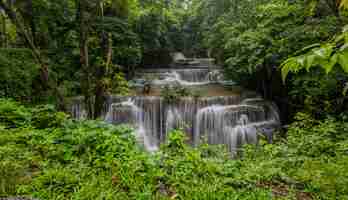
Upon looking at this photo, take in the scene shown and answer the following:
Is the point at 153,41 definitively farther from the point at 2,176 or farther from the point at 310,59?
the point at 310,59

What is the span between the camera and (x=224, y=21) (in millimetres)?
10375

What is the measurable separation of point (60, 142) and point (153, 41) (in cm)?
1247

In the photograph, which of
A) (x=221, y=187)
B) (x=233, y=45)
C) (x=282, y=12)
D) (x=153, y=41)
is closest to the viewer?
(x=221, y=187)

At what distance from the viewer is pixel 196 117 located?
789 centimetres

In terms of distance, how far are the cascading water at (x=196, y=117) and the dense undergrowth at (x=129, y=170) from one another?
4119mm

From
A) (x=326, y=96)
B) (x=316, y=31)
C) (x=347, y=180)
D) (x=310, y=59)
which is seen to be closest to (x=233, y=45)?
(x=316, y=31)

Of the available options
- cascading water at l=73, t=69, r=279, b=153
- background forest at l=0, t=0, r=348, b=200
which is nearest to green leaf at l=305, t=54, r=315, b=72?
background forest at l=0, t=0, r=348, b=200

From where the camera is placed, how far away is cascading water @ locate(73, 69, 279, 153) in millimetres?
7512

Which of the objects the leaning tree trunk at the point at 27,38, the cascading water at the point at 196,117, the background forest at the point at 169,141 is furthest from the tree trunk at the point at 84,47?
the cascading water at the point at 196,117

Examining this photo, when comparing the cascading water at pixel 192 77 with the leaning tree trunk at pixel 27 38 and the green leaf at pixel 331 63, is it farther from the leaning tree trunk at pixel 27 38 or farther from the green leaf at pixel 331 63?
the green leaf at pixel 331 63

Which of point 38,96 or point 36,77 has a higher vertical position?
point 36,77

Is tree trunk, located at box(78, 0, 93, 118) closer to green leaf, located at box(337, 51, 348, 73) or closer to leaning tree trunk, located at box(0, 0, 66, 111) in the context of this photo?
leaning tree trunk, located at box(0, 0, 66, 111)

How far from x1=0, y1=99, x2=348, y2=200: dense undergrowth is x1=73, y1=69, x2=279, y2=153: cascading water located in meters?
4.12

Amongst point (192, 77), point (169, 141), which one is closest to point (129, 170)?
point (169, 141)
